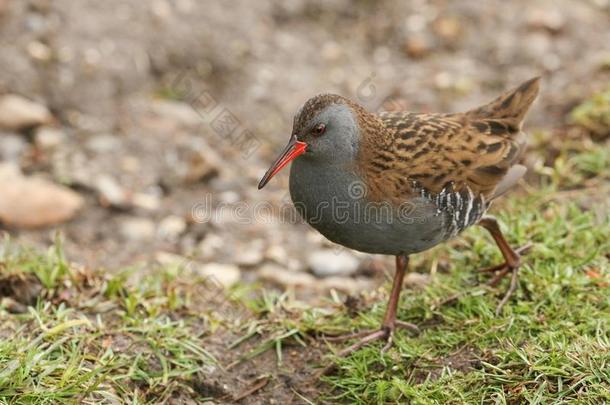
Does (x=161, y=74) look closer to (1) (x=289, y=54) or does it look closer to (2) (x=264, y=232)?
(1) (x=289, y=54)

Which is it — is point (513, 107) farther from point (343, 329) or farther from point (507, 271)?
point (343, 329)

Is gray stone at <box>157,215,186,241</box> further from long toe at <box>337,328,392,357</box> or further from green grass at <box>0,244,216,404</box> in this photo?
long toe at <box>337,328,392,357</box>

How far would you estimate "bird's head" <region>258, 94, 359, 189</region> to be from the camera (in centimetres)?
414

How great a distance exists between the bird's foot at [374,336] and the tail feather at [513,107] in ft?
4.18

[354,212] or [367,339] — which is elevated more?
[354,212]

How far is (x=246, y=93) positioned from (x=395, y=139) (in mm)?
3607

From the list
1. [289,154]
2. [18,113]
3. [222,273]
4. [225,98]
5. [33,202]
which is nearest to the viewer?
[289,154]

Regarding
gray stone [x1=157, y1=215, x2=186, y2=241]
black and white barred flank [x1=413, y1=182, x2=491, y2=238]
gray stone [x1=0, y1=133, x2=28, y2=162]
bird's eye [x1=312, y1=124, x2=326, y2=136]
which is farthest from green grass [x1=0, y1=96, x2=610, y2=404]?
gray stone [x1=0, y1=133, x2=28, y2=162]

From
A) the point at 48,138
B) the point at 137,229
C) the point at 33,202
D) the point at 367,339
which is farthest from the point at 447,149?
the point at 48,138

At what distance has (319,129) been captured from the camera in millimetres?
4156

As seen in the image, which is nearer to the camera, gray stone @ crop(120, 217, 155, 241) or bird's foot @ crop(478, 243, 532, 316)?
bird's foot @ crop(478, 243, 532, 316)

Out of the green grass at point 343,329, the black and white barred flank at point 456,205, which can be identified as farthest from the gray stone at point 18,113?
the black and white barred flank at point 456,205

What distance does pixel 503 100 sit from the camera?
5.00 metres

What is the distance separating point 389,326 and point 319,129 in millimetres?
1182
